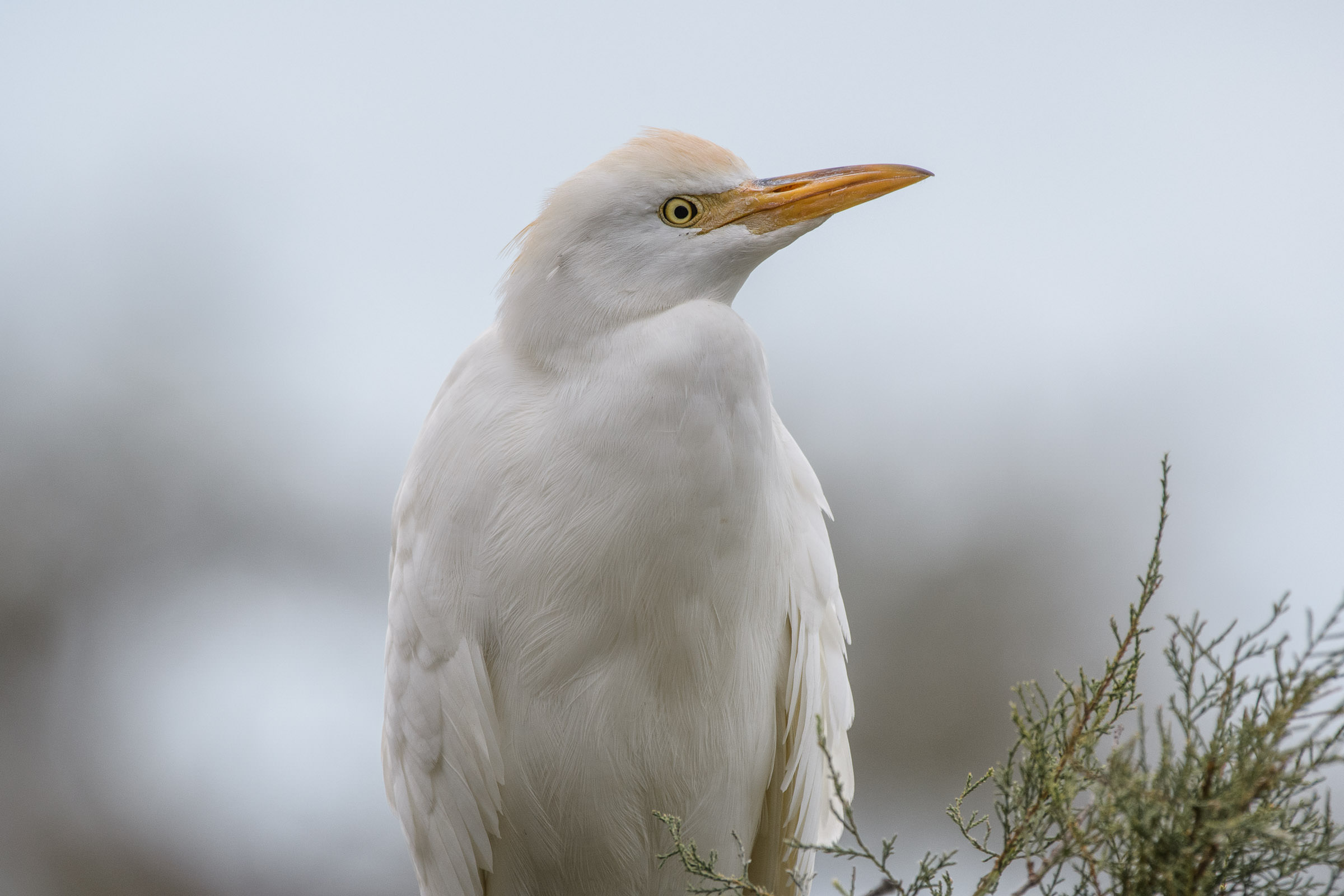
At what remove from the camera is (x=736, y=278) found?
151 cm

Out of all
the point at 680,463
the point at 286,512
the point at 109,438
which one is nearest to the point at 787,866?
the point at 680,463

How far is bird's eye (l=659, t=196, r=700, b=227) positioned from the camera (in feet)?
4.78

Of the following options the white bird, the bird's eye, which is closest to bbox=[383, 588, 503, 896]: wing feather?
the white bird

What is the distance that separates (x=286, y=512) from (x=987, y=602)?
12.3 feet

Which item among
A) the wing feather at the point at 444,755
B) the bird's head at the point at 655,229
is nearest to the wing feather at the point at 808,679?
the bird's head at the point at 655,229

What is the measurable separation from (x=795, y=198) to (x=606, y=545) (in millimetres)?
594

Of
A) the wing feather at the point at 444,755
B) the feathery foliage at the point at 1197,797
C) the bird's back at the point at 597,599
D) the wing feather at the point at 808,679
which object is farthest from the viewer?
the wing feather at the point at 808,679

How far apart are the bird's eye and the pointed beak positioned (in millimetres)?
15

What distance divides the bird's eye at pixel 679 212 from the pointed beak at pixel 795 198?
0.6 inches

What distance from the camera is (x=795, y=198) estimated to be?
1485 mm

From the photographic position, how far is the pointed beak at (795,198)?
147 cm

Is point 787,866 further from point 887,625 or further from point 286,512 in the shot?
point 286,512

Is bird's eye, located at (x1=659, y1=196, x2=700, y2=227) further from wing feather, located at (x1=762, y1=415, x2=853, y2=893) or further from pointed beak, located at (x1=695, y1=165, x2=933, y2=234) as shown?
wing feather, located at (x1=762, y1=415, x2=853, y2=893)

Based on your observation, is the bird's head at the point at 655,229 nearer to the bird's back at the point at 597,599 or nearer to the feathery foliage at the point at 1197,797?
the bird's back at the point at 597,599
